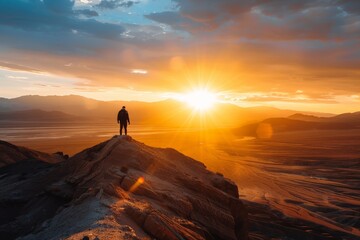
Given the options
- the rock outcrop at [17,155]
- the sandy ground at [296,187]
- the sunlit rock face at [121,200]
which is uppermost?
the sunlit rock face at [121,200]

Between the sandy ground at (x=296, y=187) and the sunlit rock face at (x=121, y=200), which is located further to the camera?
the sandy ground at (x=296, y=187)

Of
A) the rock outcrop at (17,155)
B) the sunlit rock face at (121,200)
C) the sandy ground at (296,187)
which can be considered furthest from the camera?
the rock outcrop at (17,155)

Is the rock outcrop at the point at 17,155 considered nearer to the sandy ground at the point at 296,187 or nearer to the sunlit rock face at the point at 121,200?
the sunlit rock face at the point at 121,200

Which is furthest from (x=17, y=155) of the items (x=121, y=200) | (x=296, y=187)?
(x=296, y=187)

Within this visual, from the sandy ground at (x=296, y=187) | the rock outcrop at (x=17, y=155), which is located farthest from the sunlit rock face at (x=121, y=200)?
the rock outcrop at (x=17, y=155)

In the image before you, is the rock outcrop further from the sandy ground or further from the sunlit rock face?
the sandy ground

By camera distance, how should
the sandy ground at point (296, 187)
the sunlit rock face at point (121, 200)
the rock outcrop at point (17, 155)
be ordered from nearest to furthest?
the sunlit rock face at point (121, 200), the sandy ground at point (296, 187), the rock outcrop at point (17, 155)

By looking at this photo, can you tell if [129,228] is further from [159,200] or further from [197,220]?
[197,220]

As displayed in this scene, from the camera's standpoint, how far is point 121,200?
8.71 meters

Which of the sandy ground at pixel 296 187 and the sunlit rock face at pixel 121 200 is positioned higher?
the sunlit rock face at pixel 121 200

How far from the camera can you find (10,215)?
10.9 meters

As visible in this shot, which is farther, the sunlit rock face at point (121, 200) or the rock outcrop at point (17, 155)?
the rock outcrop at point (17, 155)

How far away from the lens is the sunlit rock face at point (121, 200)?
25.0ft

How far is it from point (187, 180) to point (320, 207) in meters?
12.0
